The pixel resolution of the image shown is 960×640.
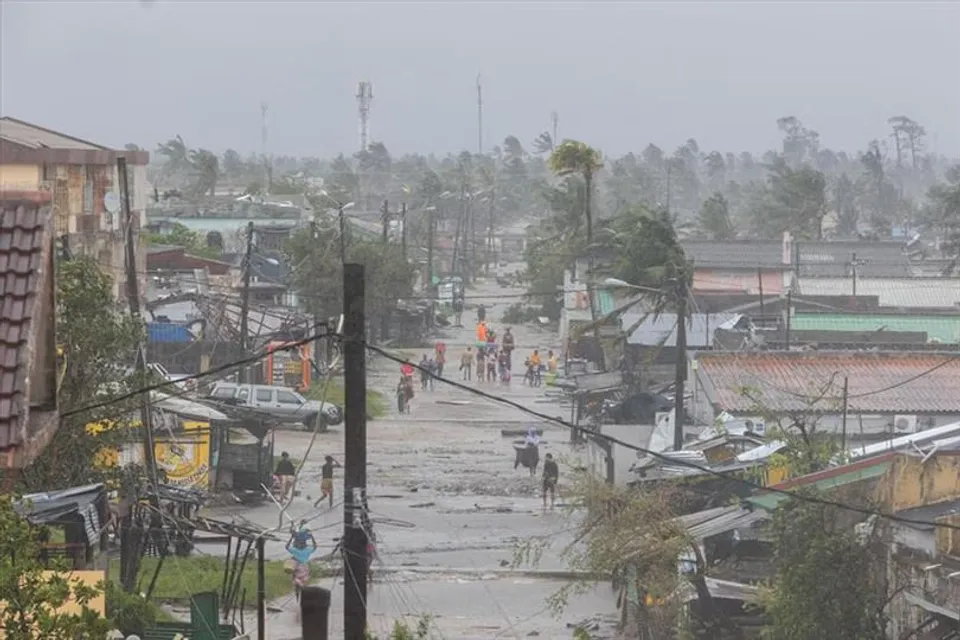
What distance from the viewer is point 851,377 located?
1033 inches

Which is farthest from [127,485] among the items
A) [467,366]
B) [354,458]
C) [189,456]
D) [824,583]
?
[467,366]

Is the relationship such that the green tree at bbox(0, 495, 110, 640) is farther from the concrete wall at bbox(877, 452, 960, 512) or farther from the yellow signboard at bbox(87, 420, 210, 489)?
the yellow signboard at bbox(87, 420, 210, 489)

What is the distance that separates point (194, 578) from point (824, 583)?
714 centimetres

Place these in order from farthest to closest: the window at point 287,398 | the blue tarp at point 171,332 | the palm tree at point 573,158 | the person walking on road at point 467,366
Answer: the palm tree at point 573,158, the person walking on road at point 467,366, the blue tarp at point 171,332, the window at point 287,398

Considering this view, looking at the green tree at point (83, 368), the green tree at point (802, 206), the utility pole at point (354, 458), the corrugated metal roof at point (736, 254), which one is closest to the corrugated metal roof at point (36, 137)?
the green tree at point (83, 368)

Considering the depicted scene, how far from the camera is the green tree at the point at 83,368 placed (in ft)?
49.4

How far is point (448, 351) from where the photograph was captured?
48031 millimetres

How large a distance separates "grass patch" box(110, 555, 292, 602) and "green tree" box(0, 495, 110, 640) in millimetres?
9588

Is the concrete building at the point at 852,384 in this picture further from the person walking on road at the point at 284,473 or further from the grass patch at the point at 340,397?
the grass patch at the point at 340,397

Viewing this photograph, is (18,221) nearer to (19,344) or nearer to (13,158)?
(19,344)

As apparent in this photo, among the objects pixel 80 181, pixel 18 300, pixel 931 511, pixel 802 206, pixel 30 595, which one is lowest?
pixel 931 511

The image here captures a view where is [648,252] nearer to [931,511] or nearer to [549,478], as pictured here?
[549,478]

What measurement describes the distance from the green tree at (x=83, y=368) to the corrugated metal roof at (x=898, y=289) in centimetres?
3311

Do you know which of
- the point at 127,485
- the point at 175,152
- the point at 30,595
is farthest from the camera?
the point at 175,152
